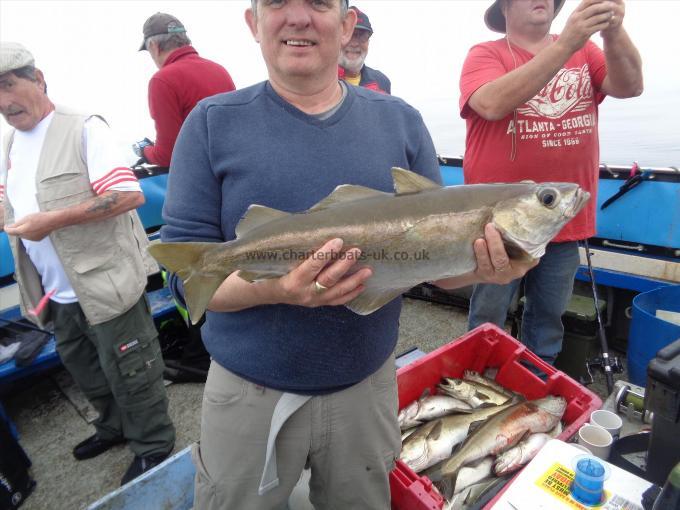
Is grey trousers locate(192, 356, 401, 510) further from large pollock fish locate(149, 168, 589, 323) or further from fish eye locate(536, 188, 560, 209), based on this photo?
fish eye locate(536, 188, 560, 209)

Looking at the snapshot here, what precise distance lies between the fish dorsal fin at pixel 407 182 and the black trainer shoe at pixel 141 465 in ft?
9.47

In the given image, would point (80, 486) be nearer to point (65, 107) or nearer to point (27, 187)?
point (27, 187)

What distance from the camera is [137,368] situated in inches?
114

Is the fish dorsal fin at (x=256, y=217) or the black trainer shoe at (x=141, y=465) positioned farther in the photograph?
the black trainer shoe at (x=141, y=465)

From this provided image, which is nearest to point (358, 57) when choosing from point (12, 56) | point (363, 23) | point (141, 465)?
point (363, 23)

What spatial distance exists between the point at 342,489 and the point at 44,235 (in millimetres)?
2283

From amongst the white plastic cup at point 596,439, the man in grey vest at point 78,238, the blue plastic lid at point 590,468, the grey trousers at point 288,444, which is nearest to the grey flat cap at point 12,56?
the man in grey vest at point 78,238

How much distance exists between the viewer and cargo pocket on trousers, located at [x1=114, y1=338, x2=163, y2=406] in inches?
111

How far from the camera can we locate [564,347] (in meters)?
3.67

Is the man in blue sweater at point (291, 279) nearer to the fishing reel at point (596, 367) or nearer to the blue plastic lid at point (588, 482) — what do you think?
the blue plastic lid at point (588, 482)

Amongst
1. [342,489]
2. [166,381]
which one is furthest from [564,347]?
[166,381]

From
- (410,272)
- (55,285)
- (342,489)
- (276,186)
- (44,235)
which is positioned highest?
(276,186)

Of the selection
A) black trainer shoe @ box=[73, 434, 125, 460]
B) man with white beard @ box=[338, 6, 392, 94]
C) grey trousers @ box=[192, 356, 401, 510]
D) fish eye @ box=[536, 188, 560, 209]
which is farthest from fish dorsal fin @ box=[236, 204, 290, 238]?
man with white beard @ box=[338, 6, 392, 94]

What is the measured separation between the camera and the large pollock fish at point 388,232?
55.9 inches
